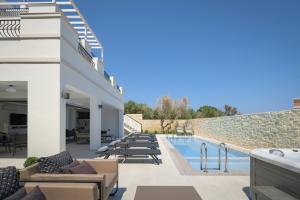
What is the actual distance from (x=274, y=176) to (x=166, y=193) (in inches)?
86.7

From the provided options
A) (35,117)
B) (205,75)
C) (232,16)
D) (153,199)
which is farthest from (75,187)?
(205,75)

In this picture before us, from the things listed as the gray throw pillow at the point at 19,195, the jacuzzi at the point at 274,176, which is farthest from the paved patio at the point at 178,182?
the gray throw pillow at the point at 19,195

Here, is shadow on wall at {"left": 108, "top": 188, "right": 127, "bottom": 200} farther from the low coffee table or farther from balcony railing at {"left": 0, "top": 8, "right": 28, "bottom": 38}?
balcony railing at {"left": 0, "top": 8, "right": 28, "bottom": 38}

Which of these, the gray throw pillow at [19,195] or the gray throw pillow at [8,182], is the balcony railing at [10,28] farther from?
the gray throw pillow at [19,195]

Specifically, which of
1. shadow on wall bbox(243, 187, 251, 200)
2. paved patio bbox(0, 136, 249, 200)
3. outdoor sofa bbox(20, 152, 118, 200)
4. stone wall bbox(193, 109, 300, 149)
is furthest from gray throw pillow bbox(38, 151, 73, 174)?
stone wall bbox(193, 109, 300, 149)

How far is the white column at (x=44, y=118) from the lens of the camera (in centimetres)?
789

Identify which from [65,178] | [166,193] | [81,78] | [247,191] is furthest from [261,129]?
[65,178]

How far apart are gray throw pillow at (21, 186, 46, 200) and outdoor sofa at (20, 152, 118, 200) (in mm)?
132

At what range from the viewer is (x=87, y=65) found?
11.6m

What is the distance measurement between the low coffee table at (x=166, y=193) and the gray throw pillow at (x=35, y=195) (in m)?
2.38

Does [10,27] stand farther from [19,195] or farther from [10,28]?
[19,195]

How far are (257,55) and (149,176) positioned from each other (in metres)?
30.1

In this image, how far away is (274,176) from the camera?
4637 millimetres

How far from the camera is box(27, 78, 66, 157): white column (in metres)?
7.89
